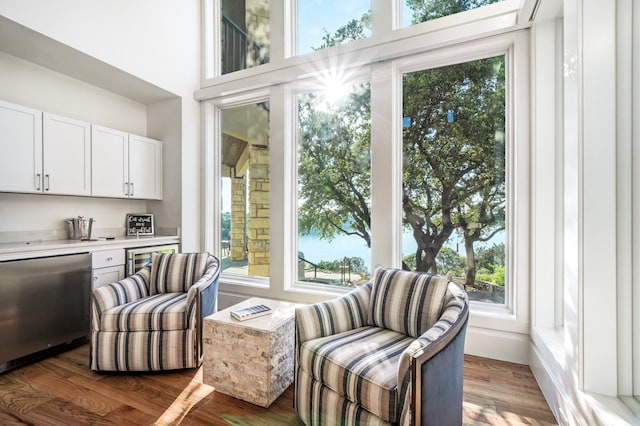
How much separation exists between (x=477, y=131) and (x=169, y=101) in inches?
130

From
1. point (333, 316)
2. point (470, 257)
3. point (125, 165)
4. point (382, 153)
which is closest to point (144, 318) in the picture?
point (333, 316)

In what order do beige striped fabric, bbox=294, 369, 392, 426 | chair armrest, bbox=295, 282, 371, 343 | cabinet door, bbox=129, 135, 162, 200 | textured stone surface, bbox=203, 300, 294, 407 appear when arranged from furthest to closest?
cabinet door, bbox=129, 135, 162, 200 < textured stone surface, bbox=203, 300, 294, 407 < chair armrest, bbox=295, 282, 371, 343 < beige striped fabric, bbox=294, 369, 392, 426

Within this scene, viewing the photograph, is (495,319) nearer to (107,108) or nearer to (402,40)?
(402,40)

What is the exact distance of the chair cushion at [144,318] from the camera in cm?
212

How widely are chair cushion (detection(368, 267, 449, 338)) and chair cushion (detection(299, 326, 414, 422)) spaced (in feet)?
0.24

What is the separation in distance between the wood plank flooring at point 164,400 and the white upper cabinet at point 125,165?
1.69 m

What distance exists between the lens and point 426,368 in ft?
3.98

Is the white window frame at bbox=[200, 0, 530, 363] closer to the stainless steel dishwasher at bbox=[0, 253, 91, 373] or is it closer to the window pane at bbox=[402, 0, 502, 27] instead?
the window pane at bbox=[402, 0, 502, 27]

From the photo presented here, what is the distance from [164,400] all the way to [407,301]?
158 centimetres

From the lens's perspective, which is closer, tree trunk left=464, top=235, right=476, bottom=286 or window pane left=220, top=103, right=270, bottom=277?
tree trunk left=464, top=235, right=476, bottom=286

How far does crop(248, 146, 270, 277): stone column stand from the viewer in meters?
3.45

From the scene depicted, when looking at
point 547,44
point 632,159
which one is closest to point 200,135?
point 547,44

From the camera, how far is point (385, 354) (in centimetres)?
151

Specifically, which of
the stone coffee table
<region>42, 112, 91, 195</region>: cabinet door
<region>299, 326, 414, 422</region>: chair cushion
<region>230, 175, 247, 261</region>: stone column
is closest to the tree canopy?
<region>230, 175, 247, 261</region>: stone column
